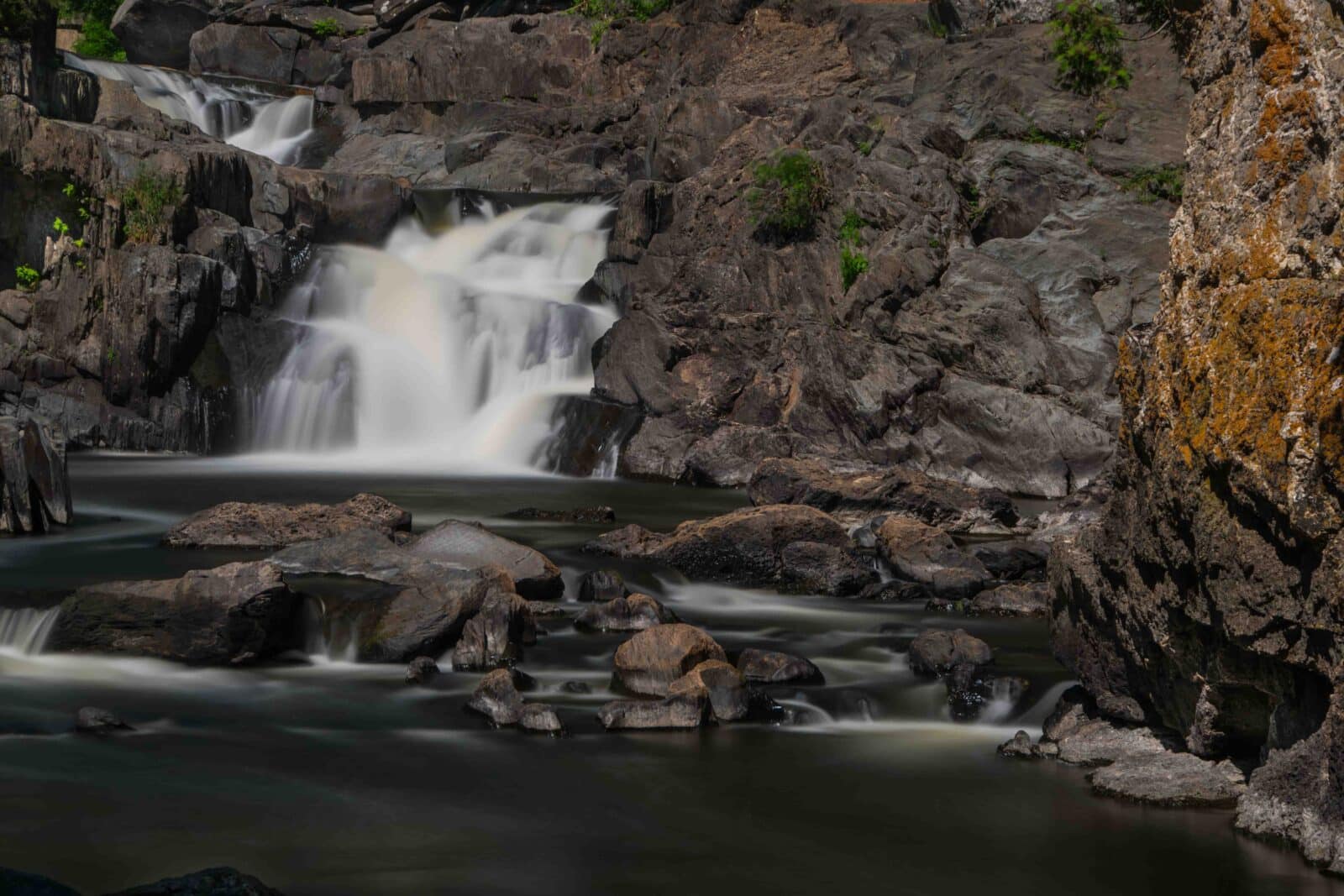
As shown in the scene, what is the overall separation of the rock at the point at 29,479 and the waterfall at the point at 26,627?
3825 millimetres

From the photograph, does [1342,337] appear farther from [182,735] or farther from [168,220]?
[168,220]

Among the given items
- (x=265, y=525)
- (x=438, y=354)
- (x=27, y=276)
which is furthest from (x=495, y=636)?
(x=27, y=276)

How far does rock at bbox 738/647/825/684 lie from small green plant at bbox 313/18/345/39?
110ft

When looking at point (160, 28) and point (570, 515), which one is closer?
point (570, 515)

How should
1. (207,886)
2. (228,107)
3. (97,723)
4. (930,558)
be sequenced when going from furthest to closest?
(228,107)
(930,558)
(97,723)
(207,886)

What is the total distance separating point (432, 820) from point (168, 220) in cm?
1894

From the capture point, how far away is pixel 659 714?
8102mm

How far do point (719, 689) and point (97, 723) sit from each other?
351cm

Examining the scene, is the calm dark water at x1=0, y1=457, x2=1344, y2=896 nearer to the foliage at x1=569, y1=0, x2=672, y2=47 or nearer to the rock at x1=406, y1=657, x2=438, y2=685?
the rock at x1=406, y1=657, x2=438, y2=685

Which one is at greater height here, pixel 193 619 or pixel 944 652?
pixel 944 652

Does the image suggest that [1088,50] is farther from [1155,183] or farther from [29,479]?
[29,479]

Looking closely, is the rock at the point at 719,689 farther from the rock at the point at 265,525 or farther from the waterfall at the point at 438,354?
the waterfall at the point at 438,354

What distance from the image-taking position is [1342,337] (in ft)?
16.7

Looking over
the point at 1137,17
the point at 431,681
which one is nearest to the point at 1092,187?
the point at 1137,17
